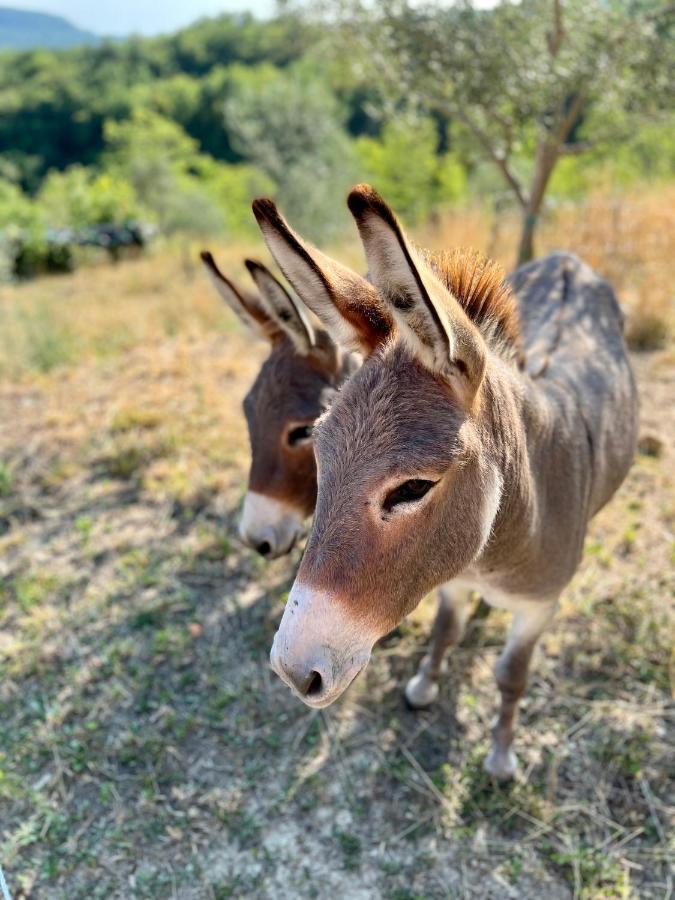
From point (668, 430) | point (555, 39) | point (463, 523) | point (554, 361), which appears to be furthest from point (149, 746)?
point (555, 39)

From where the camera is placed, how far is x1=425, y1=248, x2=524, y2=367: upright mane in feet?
5.38

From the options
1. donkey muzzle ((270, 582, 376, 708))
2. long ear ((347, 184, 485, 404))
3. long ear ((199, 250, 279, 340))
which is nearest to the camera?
long ear ((347, 184, 485, 404))

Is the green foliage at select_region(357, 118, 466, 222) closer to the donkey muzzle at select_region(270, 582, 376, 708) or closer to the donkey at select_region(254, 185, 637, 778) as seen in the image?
the donkey at select_region(254, 185, 637, 778)

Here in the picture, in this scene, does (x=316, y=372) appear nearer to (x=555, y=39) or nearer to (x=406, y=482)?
(x=406, y=482)

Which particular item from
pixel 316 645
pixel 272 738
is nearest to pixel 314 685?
pixel 316 645

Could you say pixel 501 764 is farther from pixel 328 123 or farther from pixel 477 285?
pixel 328 123

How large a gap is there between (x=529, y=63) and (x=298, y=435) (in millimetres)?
4268

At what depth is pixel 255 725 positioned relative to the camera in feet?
9.66

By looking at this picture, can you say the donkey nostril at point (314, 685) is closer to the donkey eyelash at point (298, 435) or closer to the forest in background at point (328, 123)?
the donkey eyelash at point (298, 435)

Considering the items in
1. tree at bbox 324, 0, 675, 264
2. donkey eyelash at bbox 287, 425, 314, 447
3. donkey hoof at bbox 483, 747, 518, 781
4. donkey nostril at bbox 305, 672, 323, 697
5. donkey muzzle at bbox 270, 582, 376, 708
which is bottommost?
donkey hoof at bbox 483, 747, 518, 781

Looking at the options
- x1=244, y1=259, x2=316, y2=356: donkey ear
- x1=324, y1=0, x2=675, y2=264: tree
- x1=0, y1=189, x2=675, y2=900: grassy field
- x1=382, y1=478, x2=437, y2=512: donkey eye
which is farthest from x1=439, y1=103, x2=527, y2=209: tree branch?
x1=382, y1=478, x2=437, y2=512: donkey eye

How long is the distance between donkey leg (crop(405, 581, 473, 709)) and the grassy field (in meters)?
0.10

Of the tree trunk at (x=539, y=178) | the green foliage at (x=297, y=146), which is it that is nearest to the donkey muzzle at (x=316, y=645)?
the tree trunk at (x=539, y=178)

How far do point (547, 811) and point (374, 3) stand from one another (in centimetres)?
634
